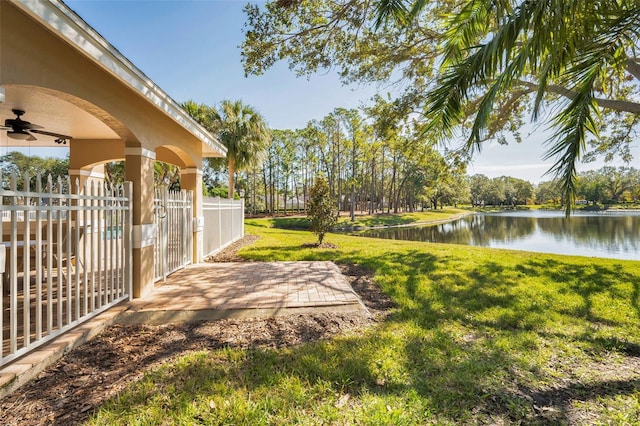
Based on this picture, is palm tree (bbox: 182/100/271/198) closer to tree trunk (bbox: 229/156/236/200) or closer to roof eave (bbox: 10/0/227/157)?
tree trunk (bbox: 229/156/236/200)

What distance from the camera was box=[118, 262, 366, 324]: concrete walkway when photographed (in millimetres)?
3973

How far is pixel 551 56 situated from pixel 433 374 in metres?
3.42

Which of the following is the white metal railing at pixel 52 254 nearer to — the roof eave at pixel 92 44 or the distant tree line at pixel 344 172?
the distant tree line at pixel 344 172

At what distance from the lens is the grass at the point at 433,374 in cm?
224

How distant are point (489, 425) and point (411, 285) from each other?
346 centimetres

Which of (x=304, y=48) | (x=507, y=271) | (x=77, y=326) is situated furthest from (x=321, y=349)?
(x=304, y=48)

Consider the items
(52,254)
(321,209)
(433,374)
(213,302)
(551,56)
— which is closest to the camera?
(433,374)

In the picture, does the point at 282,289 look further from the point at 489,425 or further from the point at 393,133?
the point at 393,133

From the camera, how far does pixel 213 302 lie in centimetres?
426

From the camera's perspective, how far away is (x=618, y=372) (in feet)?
9.70

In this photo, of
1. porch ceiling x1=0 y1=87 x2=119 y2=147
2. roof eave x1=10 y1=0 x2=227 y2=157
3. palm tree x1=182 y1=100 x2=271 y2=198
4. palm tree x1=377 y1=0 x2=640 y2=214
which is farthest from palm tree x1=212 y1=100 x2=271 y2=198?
palm tree x1=377 y1=0 x2=640 y2=214

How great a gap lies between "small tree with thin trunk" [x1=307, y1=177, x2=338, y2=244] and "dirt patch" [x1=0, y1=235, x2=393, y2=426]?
17.0 feet

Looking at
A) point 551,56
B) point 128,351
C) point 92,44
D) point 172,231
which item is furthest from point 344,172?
point 128,351

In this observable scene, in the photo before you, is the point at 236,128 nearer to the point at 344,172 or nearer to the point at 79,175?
the point at 79,175
